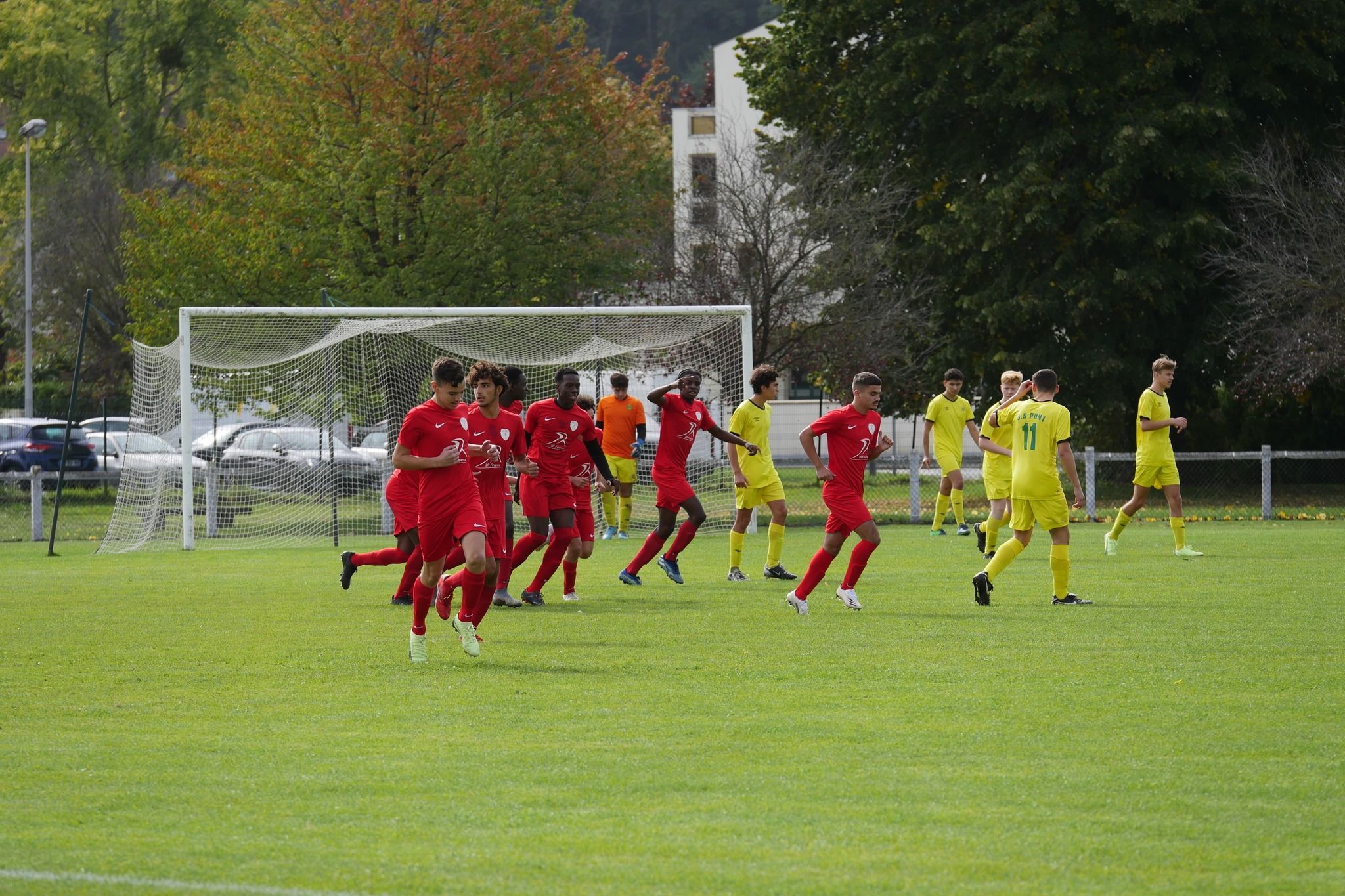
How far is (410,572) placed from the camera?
13.8 meters

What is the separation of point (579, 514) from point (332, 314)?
760 centimetres

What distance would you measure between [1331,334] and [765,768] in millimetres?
23182

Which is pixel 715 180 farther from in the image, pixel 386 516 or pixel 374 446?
pixel 386 516

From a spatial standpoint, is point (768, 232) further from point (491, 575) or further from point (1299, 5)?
point (491, 575)

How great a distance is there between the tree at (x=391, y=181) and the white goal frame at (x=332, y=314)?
6.11 meters

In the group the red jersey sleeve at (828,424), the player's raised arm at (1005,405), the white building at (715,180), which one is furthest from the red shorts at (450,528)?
the white building at (715,180)

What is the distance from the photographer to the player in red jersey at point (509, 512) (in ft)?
43.1

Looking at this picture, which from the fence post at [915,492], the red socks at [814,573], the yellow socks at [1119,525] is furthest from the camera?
the fence post at [915,492]

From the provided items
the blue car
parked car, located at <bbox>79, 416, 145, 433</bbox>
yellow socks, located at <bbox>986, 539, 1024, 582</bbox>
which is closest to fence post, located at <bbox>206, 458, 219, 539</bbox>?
parked car, located at <bbox>79, 416, 145, 433</bbox>

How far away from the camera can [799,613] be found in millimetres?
13102

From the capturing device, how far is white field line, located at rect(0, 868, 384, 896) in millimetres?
5109

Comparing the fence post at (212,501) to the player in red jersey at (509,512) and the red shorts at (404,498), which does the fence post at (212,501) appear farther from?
the red shorts at (404,498)

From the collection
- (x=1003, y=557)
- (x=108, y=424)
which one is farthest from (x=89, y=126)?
(x=1003, y=557)

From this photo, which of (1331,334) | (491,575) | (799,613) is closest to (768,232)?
(1331,334)
